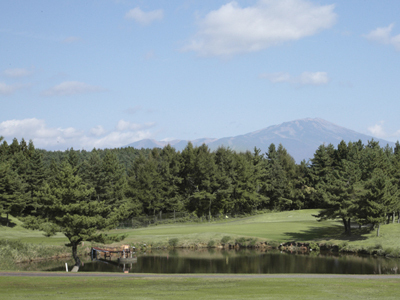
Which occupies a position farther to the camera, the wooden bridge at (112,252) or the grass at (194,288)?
the wooden bridge at (112,252)

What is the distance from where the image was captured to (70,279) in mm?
23688

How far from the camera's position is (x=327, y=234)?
5828 centimetres

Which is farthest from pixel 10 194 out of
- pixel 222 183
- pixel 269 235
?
pixel 269 235

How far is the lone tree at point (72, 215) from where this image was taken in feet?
115

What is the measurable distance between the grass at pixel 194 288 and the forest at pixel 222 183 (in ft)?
93.1

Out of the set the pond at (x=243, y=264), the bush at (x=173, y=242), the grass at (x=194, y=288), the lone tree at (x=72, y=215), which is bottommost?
the pond at (x=243, y=264)

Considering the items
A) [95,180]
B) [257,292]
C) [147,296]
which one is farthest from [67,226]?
[95,180]

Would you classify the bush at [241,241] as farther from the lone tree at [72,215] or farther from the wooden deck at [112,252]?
the lone tree at [72,215]

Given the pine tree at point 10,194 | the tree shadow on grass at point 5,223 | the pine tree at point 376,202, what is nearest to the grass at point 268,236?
the pine tree at point 376,202

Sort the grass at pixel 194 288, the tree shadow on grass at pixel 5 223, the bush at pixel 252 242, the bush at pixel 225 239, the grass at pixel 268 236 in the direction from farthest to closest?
the tree shadow on grass at pixel 5 223, the bush at pixel 225 239, the bush at pixel 252 242, the grass at pixel 268 236, the grass at pixel 194 288

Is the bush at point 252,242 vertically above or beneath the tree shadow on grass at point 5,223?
beneath

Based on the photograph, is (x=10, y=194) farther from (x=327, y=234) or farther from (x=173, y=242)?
(x=327, y=234)

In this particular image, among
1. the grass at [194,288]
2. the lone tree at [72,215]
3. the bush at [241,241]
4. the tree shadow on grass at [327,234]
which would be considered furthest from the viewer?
the bush at [241,241]

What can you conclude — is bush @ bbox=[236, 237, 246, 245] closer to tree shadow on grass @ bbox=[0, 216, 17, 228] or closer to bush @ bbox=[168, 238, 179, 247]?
bush @ bbox=[168, 238, 179, 247]
